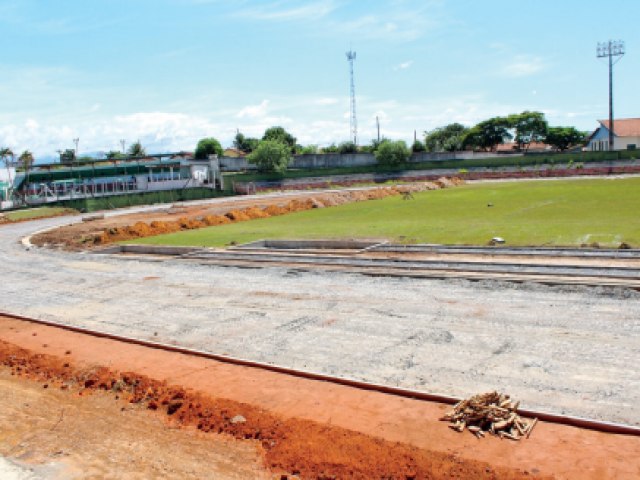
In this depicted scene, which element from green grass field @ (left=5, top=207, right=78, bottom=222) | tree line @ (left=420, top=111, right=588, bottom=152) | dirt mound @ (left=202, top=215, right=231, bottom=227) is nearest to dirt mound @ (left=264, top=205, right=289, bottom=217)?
dirt mound @ (left=202, top=215, right=231, bottom=227)

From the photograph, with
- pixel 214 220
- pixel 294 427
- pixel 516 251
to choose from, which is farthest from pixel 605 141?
pixel 294 427

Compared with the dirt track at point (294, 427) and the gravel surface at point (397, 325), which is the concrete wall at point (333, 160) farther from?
the dirt track at point (294, 427)

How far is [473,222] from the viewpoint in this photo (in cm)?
2736

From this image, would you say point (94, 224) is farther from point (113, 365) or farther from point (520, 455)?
point (520, 455)

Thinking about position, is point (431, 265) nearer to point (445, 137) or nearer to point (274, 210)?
point (274, 210)

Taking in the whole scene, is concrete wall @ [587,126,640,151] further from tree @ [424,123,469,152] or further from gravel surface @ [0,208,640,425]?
gravel surface @ [0,208,640,425]

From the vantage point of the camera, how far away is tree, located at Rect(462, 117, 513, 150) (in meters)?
99.3

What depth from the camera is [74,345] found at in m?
13.0

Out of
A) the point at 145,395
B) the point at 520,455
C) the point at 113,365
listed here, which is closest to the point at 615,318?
the point at 520,455

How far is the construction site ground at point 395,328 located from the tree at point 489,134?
87939mm

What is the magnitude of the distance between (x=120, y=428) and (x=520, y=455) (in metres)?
5.66

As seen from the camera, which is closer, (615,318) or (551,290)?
(615,318)

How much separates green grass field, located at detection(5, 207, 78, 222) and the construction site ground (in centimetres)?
3258

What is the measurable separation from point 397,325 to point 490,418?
195 inches
